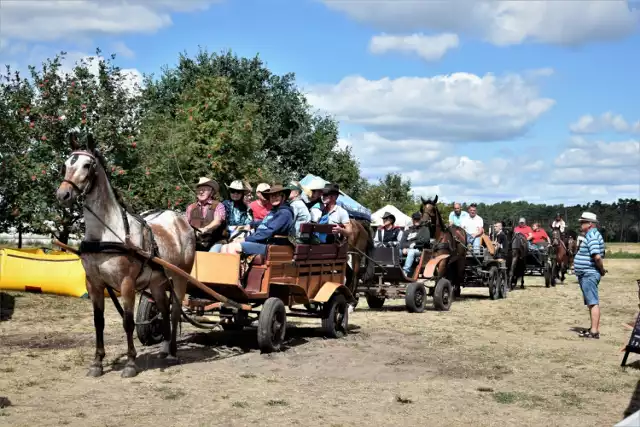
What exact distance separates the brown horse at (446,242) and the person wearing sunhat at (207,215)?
23.3ft

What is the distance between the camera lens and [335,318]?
11.9 m

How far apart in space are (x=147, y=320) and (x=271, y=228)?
2.06 metres

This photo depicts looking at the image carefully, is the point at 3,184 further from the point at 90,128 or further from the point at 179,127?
the point at 179,127

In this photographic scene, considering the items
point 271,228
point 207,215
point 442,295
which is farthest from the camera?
point 442,295

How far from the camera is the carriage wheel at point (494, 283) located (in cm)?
2035

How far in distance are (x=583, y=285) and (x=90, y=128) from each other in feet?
43.0

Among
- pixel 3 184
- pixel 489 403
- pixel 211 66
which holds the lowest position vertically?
pixel 489 403

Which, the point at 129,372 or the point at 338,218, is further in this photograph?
the point at 338,218

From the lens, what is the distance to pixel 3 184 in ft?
65.4

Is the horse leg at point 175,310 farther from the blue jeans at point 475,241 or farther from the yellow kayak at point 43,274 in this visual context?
the blue jeans at point 475,241

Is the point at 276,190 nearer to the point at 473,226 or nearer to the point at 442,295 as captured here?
the point at 442,295

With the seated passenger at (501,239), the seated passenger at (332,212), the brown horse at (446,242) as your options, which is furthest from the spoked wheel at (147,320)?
the seated passenger at (501,239)

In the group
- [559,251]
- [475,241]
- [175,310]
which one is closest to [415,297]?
[475,241]

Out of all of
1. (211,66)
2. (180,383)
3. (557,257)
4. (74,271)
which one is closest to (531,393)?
(180,383)
